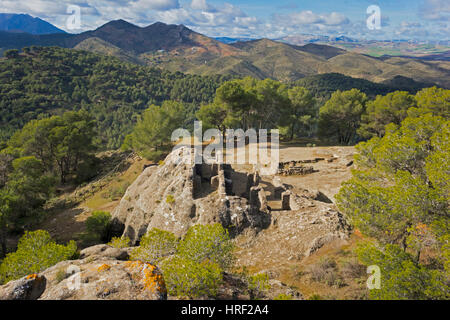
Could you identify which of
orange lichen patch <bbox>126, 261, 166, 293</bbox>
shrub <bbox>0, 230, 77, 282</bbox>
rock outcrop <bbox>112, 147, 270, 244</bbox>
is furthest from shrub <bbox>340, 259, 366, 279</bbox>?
shrub <bbox>0, 230, 77, 282</bbox>

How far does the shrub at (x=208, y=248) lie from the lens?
9.19 meters

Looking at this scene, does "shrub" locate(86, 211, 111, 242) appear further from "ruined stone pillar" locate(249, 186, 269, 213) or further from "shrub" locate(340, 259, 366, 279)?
"shrub" locate(340, 259, 366, 279)

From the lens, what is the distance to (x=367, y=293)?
9.54 m

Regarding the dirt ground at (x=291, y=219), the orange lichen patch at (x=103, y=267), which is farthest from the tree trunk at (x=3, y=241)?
the orange lichen patch at (x=103, y=267)

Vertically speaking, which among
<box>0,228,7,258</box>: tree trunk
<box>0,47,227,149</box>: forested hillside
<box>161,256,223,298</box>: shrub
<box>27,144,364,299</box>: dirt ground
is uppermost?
<box>0,47,227,149</box>: forested hillside

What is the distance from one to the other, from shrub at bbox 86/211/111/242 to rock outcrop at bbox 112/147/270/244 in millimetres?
785

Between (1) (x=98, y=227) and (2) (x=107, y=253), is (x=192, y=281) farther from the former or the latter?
(1) (x=98, y=227)

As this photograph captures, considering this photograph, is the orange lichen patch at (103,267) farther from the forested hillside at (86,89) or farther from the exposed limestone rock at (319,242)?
the forested hillside at (86,89)

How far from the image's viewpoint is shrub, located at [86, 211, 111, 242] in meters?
20.5

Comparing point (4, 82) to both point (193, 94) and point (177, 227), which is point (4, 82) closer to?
point (193, 94)

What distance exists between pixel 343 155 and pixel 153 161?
26864mm

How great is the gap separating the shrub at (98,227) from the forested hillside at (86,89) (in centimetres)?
7002

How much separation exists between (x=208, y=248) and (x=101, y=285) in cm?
373

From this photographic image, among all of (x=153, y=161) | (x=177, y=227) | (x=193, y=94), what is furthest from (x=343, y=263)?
(x=193, y=94)
